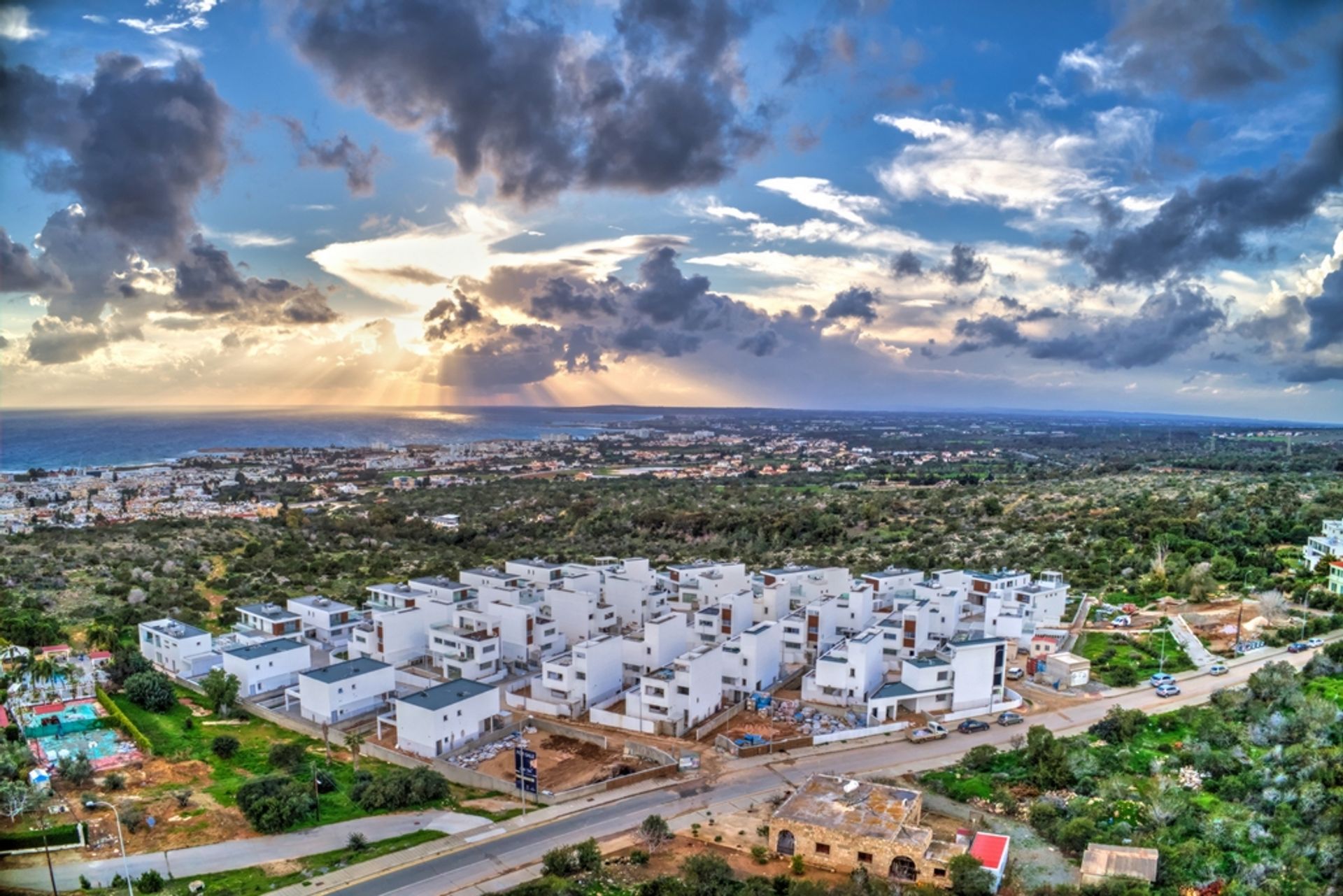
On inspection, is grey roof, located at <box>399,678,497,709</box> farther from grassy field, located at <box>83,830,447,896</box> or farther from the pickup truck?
the pickup truck

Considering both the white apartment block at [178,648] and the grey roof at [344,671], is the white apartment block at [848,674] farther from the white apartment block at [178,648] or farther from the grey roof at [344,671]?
the white apartment block at [178,648]

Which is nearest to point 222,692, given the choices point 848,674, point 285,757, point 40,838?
point 285,757

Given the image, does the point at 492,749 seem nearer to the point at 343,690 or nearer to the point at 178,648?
the point at 343,690

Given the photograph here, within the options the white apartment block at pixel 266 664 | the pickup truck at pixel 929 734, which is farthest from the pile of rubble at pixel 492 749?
the pickup truck at pixel 929 734

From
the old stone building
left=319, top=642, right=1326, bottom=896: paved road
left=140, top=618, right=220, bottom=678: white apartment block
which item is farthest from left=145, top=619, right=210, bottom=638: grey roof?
the old stone building

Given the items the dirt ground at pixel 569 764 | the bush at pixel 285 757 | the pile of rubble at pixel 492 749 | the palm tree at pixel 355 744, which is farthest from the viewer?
the pile of rubble at pixel 492 749

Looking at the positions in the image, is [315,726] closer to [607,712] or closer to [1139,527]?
[607,712]
